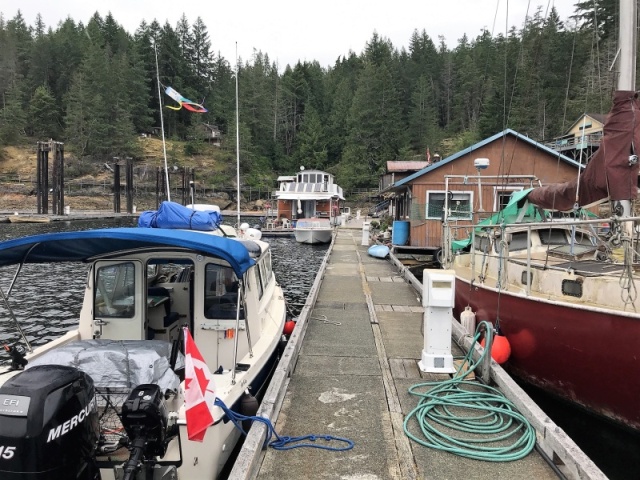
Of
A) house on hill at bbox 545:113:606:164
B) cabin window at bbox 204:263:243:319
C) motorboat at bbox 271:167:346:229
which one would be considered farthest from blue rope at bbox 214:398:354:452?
motorboat at bbox 271:167:346:229

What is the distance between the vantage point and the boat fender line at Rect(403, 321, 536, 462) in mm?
4250

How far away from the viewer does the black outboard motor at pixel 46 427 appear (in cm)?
306

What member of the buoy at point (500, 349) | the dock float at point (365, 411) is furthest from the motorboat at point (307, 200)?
the buoy at point (500, 349)

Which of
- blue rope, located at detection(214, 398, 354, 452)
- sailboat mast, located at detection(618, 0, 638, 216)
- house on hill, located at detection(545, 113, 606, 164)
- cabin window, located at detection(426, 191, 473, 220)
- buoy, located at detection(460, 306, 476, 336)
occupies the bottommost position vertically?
blue rope, located at detection(214, 398, 354, 452)

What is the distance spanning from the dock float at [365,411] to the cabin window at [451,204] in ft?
33.0

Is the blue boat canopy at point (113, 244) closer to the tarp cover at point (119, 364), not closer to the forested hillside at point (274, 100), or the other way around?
the tarp cover at point (119, 364)

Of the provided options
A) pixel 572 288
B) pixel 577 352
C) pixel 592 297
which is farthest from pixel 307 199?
pixel 577 352

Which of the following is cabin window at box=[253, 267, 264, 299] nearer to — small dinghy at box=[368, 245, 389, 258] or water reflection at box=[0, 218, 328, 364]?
water reflection at box=[0, 218, 328, 364]

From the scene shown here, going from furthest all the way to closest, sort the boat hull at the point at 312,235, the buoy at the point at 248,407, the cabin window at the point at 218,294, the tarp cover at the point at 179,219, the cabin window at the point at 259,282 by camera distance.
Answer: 1. the boat hull at the point at 312,235
2. the cabin window at the point at 259,282
3. the tarp cover at the point at 179,219
4. the cabin window at the point at 218,294
5. the buoy at the point at 248,407

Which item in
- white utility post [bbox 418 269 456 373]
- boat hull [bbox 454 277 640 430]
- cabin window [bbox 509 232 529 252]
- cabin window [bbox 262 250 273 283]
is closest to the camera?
boat hull [bbox 454 277 640 430]

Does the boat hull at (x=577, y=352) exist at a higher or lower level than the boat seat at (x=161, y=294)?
lower

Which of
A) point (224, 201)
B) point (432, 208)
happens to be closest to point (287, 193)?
point (432, 208)

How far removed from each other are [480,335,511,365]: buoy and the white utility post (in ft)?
4.53

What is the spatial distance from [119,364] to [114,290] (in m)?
1.79
